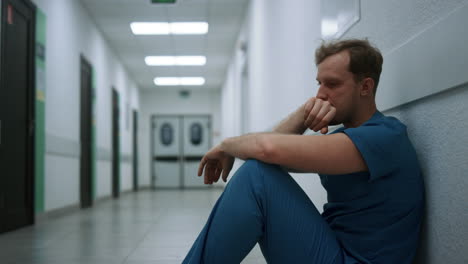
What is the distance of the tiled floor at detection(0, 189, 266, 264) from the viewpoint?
2.76 m

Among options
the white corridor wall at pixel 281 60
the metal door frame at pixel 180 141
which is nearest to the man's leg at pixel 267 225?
the white corridor wall at pixel 281 60

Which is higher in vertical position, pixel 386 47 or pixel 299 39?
pixel 299 39

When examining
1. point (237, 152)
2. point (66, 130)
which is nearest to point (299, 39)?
point (237, 152)

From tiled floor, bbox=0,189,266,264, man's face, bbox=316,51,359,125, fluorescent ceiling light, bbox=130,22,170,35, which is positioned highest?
fluorescent ceiling light, bbox=130,22,170,35

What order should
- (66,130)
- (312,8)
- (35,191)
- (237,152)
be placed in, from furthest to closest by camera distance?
(66,130) → (35,191) → (312,8) → (237,152)

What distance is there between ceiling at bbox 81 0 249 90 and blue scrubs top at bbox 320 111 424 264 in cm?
577

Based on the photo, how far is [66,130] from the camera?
6.14 meters

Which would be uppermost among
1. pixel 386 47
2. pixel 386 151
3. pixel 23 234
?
pixel 386 47

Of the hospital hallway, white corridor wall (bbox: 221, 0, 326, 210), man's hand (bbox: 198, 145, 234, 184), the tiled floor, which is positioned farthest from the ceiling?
man's hand (bbox: 198, 145, 234, 184)

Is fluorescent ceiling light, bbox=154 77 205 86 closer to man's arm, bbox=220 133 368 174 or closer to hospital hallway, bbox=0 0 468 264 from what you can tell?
hospital hallway, bbox=0 0 468 264

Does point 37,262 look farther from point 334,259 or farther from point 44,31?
point 44,31

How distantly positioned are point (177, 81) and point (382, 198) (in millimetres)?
11605

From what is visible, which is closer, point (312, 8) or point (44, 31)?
point (312, 8)

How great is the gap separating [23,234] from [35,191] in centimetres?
93
